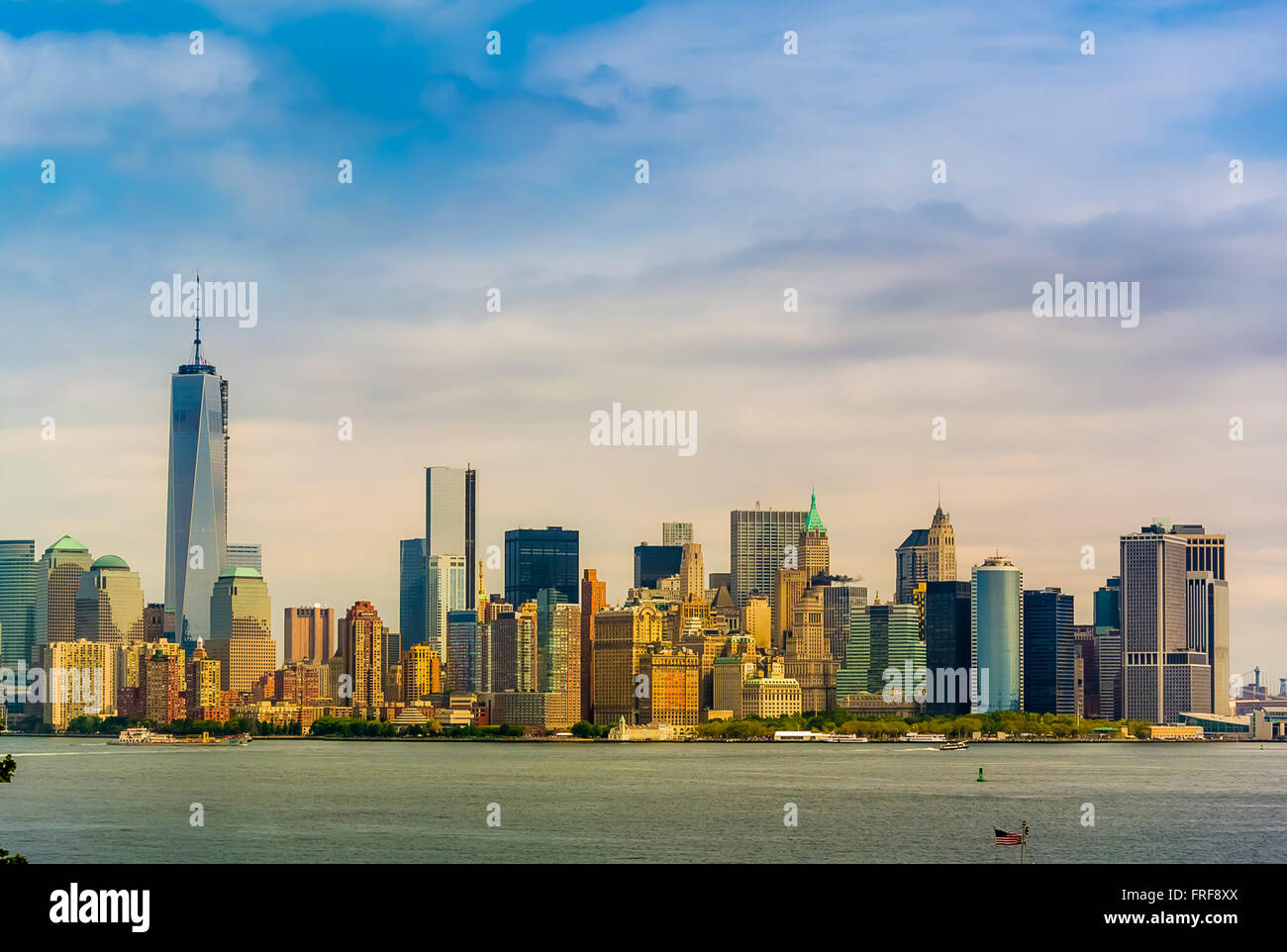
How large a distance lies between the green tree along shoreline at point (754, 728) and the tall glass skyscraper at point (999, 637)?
13.6 metres

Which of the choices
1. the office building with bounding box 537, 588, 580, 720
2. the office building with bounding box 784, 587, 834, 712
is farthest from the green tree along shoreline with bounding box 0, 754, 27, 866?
the office building with bounding box 784, 587, 834, 712

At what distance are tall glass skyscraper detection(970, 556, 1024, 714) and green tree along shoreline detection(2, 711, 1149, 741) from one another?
13649mm

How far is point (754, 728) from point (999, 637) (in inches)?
1806

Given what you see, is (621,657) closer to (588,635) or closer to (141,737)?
(588,635)

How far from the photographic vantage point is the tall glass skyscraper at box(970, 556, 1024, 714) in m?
184

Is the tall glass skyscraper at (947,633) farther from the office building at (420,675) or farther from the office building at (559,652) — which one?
the office building at (420,675)

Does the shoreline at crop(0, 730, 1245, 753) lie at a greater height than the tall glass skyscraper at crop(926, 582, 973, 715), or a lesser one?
lesser

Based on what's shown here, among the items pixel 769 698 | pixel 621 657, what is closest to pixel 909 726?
pixel 769 698

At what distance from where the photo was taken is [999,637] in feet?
613

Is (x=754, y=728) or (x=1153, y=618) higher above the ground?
(x=1153, y=618)

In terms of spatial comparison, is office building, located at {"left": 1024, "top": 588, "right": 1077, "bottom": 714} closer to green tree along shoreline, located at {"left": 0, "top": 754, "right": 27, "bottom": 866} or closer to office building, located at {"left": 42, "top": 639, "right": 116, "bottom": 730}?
office building, located at {"left": 42, "top": 639, "right": 116, "bottom": 730}

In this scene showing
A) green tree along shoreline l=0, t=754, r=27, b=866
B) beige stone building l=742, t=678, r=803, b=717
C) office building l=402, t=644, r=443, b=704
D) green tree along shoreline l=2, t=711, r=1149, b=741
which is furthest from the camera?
office building l=402, t=644, r=443, b=704
